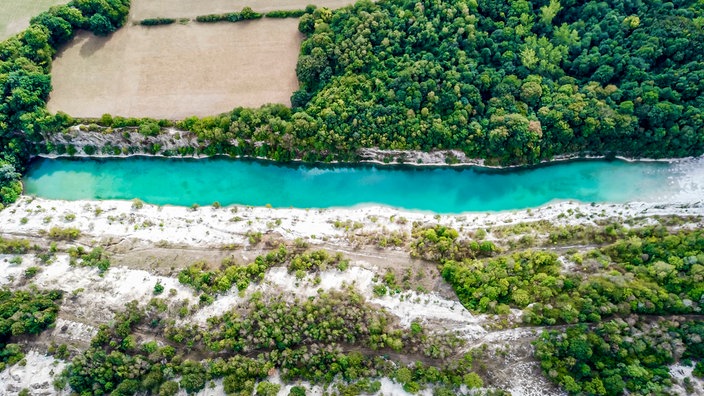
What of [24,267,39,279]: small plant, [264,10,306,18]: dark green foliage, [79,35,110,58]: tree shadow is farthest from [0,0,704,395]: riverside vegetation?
[264,10,306,18]: dark green foliage

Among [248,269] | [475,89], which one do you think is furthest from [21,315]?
[475,89]

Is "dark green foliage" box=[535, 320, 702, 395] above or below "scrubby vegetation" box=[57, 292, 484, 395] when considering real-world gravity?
above

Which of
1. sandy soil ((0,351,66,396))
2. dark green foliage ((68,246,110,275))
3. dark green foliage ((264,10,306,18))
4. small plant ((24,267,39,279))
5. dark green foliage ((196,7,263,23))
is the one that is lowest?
sandy soil ((0,351,66,396))

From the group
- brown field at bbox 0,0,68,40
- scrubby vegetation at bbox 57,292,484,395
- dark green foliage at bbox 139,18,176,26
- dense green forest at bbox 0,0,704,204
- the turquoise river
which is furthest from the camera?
dark green foliage at bbox 139,18,176,26

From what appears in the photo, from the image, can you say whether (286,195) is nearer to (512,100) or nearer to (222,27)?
(222,27)

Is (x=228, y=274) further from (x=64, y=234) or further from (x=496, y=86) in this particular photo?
(x=496, y=86)

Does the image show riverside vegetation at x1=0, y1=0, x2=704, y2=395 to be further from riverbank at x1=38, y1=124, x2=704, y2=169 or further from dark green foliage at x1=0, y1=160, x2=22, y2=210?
riverbank at x1=38, y1=124, x2=704, y2=169

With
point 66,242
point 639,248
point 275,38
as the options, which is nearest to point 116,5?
point 275,38

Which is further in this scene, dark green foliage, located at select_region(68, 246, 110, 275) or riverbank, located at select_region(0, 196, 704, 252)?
riverbank, located at select_region(0, 196, 704, 252)
